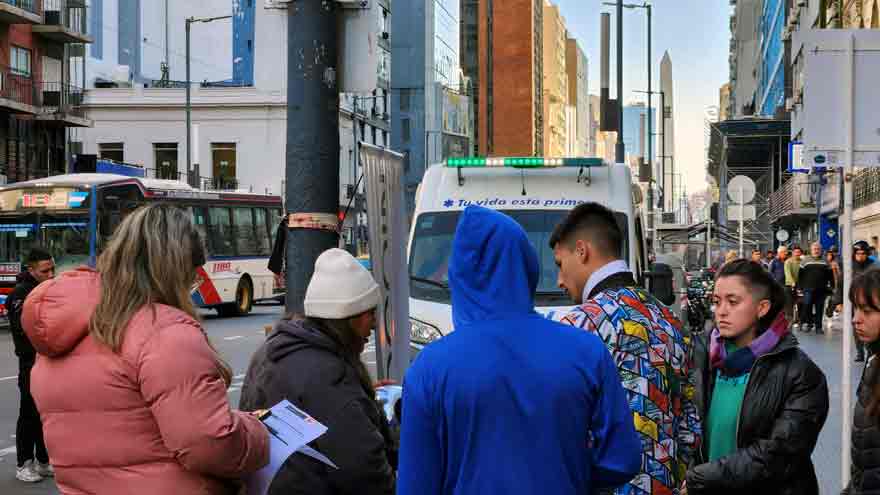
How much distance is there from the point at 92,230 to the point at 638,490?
26410 mm

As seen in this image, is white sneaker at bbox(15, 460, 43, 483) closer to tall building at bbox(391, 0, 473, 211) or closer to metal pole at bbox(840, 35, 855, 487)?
metal pole at bbox(840, 35, 855, 487)

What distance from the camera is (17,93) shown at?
47.8 meters

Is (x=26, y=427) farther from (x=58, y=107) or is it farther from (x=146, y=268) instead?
(x=58, y=107)

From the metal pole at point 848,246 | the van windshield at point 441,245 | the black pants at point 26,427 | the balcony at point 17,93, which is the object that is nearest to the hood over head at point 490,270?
the metal pole at point 848,246

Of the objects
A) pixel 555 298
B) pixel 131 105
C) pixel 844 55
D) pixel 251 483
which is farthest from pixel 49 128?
pixel 251 483

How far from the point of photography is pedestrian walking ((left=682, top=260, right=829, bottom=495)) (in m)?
5.02

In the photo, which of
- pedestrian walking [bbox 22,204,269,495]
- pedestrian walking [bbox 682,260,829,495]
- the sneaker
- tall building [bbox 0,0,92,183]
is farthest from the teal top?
tall building [bbox 0,0,92,183]

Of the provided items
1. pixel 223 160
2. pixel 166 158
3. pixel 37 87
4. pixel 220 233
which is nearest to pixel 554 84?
pixel 223 160

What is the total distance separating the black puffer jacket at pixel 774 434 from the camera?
500 centimetres

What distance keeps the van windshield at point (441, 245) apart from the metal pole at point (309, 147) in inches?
256

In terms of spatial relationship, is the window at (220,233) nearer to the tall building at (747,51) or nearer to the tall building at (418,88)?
the tall building at (418,88)

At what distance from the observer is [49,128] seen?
51.3m

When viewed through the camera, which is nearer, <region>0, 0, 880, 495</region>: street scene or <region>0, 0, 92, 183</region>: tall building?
<region>0, 0, 880, 495</region>: street scene

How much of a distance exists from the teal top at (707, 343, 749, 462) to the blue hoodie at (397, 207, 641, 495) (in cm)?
185
